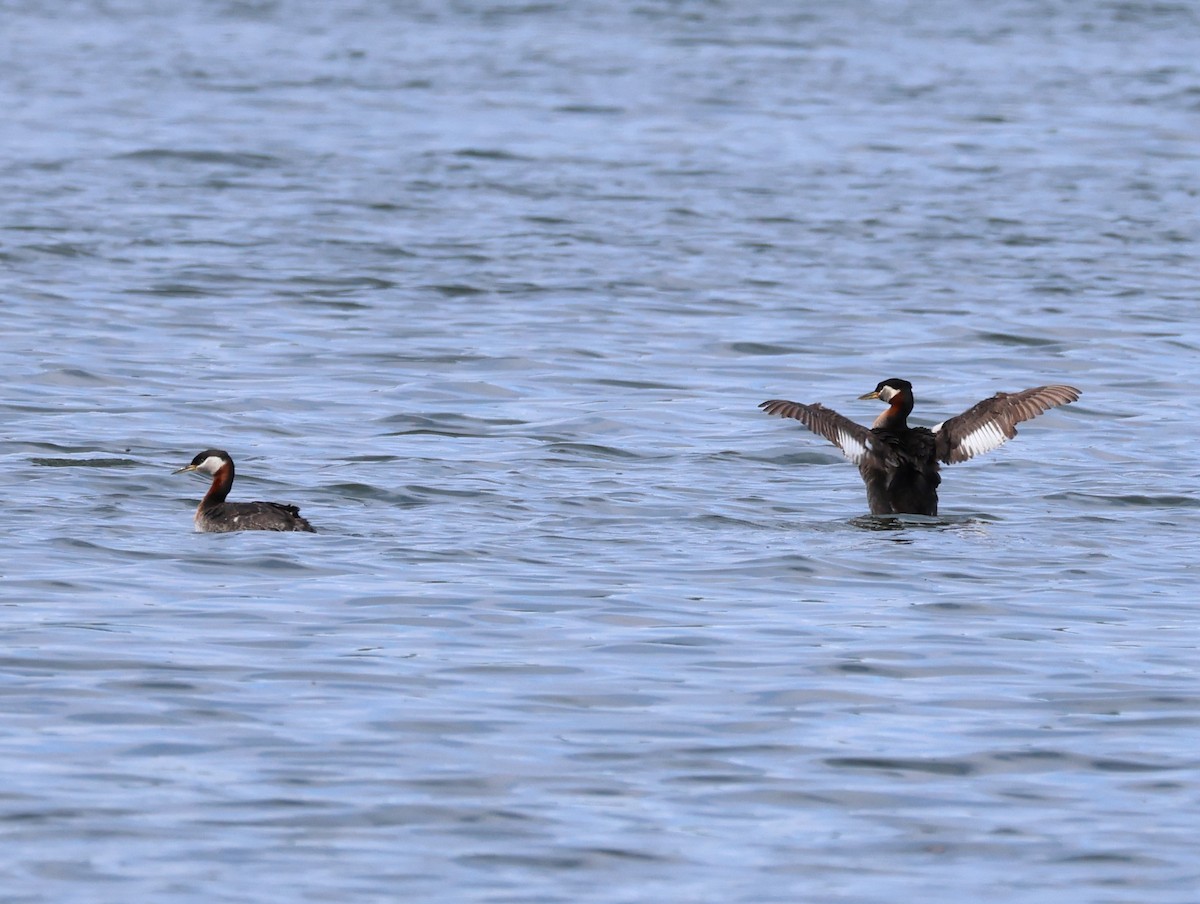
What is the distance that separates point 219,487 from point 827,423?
149 inches

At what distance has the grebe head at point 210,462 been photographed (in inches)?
548

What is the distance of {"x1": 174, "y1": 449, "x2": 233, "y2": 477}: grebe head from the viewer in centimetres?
1391

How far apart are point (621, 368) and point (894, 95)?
19.7m

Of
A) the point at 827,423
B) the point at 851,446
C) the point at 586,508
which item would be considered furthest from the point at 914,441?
the point at 586,508

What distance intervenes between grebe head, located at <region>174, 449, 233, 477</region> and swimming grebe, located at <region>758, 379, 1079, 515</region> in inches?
132

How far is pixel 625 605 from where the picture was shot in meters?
11.3

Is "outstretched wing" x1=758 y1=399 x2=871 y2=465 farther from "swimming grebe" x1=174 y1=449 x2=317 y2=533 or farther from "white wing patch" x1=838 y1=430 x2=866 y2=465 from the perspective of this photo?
"swimming grebe" x1=174 y1=449 x2=317 y2=533

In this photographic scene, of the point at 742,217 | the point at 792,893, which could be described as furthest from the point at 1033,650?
the point at 742,217

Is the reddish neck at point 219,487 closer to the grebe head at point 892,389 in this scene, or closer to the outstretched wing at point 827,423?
the outstretched wing at point 827,423

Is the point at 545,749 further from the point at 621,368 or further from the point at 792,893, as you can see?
the point at 621,368

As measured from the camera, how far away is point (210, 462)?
14.0 meters

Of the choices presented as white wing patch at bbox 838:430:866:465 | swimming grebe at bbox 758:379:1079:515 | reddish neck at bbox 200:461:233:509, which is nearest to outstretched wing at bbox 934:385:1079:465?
swimming grebe at bbox 758:379:1079:515

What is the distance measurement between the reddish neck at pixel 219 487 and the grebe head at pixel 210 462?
0.11 ft

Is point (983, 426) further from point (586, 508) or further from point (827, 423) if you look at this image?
point (586, 508)
